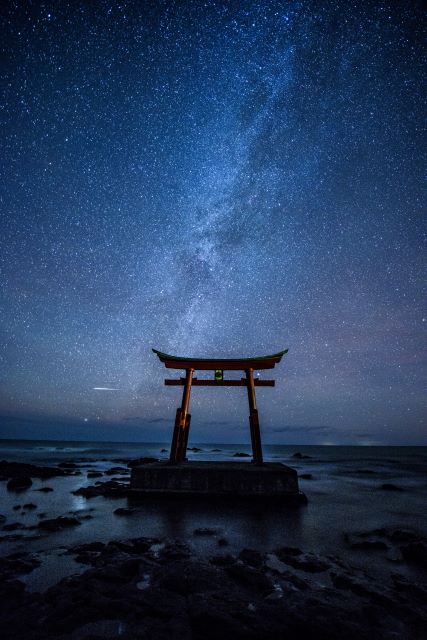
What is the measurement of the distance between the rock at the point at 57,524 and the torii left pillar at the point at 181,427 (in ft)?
13.3

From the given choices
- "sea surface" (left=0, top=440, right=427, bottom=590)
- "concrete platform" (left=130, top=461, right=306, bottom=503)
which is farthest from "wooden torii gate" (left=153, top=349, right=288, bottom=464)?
"sea surface" (left=0, top=440, right=427, bottom=590)

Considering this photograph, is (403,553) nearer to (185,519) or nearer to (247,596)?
(247,596)

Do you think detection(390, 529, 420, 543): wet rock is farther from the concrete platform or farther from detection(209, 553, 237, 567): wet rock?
detection(209, 553, 237, 567): wet rock

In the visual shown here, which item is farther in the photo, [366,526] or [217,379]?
[217,379]

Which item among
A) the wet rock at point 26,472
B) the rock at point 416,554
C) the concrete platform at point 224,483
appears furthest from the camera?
the wet rock at point 26,472

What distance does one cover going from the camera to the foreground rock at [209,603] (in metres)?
3.26

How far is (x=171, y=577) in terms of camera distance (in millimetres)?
4379

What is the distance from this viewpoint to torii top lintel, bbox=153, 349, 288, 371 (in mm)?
12052

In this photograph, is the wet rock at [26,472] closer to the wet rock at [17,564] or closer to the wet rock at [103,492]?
the wet rock at [103,492]

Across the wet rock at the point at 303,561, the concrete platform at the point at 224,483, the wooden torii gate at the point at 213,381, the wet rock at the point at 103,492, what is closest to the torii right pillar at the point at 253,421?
the wooden torii gate at the point at 213,381

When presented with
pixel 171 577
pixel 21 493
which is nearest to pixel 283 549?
pixel 171 577

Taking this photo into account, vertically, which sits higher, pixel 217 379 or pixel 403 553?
pixel 217 379

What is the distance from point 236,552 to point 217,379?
7.04 meters

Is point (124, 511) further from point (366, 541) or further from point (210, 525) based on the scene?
point (366, 541)
